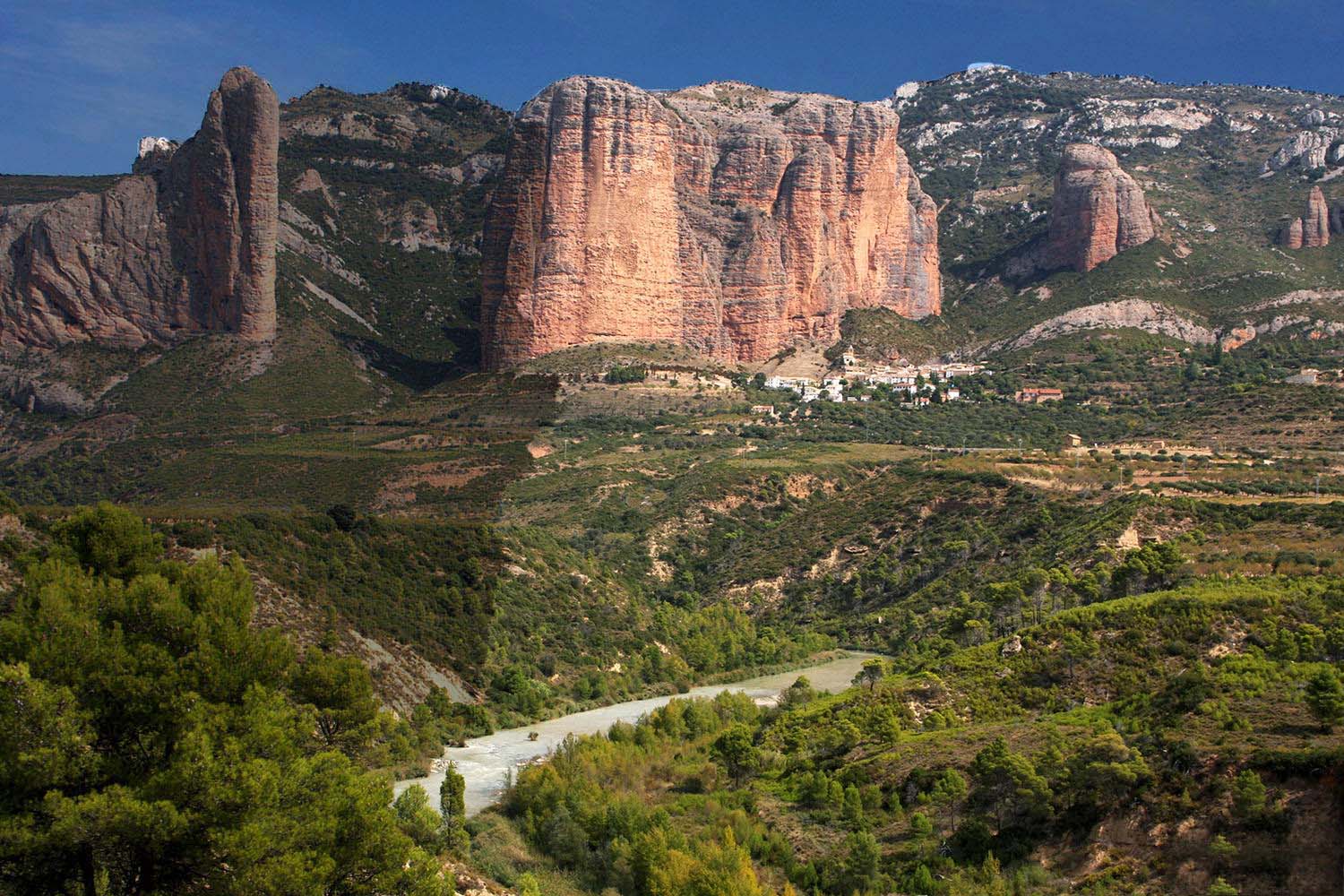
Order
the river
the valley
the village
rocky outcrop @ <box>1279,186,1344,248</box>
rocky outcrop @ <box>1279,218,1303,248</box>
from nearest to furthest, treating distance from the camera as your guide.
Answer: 1. the valley
2. the river
3. the village
4. rocky outcrop @ <box>1279,186,1344,248</box>
5. rocky outcrop @ <box>1279,218,1303,248</box>

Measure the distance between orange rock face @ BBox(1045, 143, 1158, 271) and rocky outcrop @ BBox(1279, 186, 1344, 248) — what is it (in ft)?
43.5

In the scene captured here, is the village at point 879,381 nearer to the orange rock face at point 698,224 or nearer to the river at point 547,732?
the orange rock face at point 698,224

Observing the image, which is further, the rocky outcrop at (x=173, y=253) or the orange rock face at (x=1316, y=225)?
the orange rock face at (x=1316, y=225)

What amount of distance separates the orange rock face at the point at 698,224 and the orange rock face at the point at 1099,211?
49.0 ft

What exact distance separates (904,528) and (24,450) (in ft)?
206

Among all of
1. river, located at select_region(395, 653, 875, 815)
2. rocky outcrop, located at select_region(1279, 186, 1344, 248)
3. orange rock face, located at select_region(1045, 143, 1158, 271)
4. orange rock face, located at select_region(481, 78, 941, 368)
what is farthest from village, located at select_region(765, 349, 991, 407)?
river, located at select_region(395, 653, 875, 815)

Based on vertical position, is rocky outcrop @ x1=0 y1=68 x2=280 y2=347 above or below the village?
above

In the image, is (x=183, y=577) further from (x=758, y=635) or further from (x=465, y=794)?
(x=758, y=635)

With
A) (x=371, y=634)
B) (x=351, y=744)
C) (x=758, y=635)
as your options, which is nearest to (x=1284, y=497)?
(x=758, y=635)

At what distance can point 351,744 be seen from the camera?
90.4ft

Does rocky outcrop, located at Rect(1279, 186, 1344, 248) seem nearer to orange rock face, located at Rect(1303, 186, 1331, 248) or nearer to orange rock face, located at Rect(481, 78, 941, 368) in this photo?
orange rock face, located at Rect(1303, 186, 1331, 248)

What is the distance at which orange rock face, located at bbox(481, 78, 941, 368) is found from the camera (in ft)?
361

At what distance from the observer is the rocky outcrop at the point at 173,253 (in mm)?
107938

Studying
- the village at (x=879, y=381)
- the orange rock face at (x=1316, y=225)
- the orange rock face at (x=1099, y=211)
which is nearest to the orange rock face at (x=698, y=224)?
the village at (x=879, y=381)
